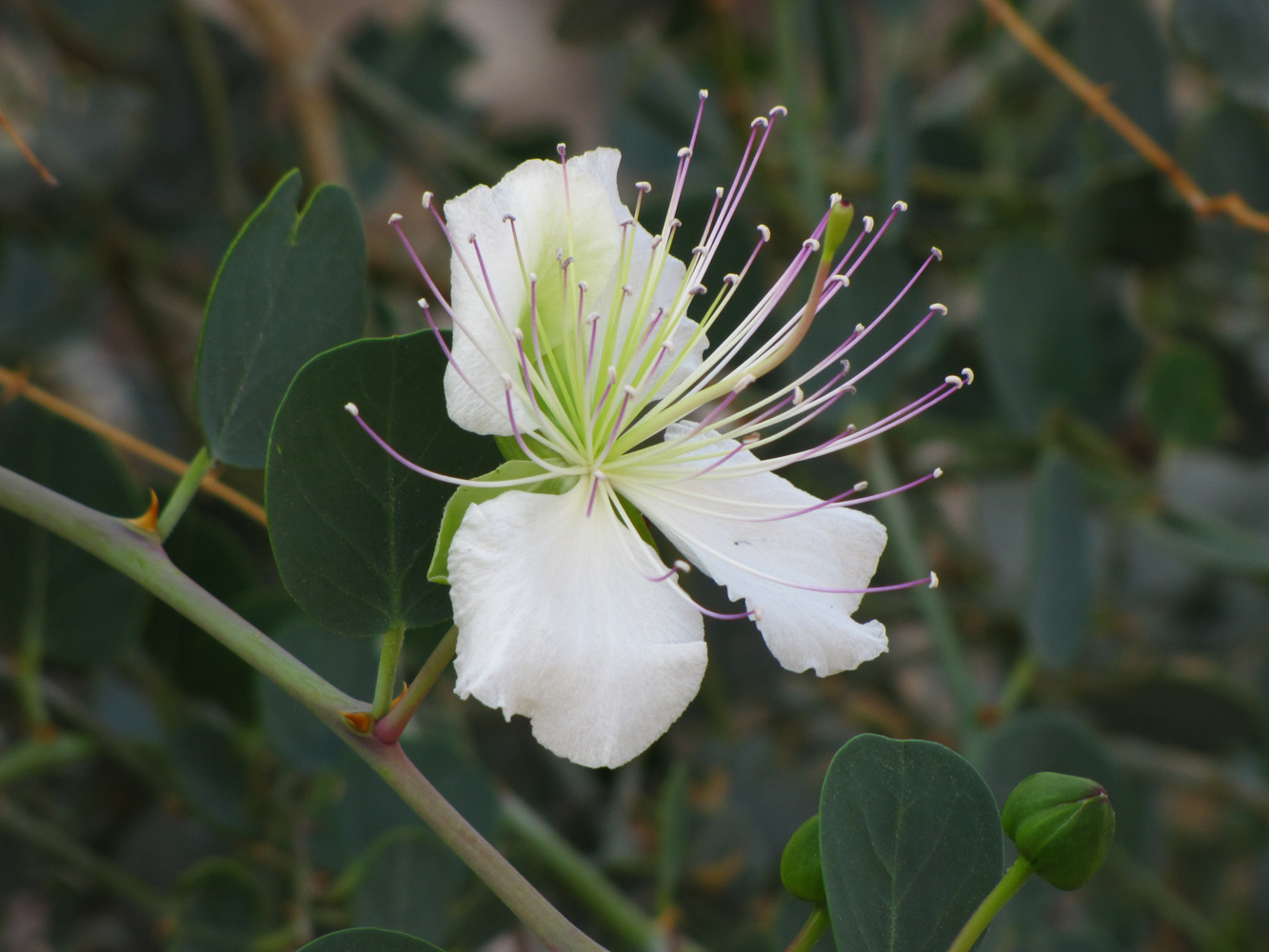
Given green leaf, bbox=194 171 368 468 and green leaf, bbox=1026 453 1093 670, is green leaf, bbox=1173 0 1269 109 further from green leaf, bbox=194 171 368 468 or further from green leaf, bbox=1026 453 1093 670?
green leaf, bbox=194 171 368 468

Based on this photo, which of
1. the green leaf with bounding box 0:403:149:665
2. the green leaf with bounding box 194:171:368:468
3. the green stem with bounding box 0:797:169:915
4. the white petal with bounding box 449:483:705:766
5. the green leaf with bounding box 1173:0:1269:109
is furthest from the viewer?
the green leaf with bounding box 1173:0:1269:109

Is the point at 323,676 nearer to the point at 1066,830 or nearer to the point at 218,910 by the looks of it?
the point at 218,910

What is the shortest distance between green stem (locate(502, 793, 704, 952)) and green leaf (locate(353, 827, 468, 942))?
0.48 feet

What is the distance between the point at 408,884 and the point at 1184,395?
1.12 m

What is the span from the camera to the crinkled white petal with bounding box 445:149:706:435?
60cm

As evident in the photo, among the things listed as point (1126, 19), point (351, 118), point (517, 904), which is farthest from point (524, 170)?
point (351, 118)

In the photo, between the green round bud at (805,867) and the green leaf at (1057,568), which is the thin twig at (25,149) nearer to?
the green round bud at (805,867)

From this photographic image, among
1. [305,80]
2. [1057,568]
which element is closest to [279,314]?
[1057,568]

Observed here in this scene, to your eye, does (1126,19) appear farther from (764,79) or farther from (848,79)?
(764,79)

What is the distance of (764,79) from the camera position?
2.17 meters

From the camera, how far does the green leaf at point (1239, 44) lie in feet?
3.89

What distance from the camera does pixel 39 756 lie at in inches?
39.6

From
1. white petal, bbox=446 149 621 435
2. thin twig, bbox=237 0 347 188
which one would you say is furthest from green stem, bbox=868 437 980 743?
thin twig, bbox=237 0 347 188

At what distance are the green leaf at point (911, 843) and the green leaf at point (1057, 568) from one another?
56 cm
